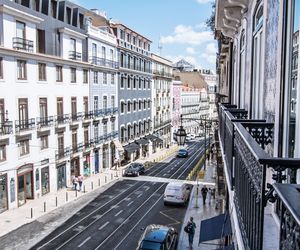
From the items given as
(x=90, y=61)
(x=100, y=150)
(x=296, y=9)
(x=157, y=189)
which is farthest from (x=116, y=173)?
(x=296, y=9)

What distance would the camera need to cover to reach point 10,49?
25.0 meters

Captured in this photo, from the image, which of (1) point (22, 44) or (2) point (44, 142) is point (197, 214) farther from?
(1) point (22, 44)

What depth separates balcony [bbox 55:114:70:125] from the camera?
3210cm

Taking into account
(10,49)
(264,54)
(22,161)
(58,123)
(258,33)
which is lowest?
(22,161)

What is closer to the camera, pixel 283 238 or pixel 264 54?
pixel 283 238

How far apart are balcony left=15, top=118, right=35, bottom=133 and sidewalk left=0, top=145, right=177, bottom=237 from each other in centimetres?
551

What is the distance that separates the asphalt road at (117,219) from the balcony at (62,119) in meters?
7.19

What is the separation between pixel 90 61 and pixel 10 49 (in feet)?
44.8

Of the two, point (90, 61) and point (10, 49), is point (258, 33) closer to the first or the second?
point (10, 49)

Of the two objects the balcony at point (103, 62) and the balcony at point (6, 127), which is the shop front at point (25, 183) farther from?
the balcony at point (103, 62)

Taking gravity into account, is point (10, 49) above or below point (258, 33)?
above

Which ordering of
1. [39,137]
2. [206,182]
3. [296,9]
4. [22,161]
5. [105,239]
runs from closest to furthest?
1. [296,9]
2. [105,239]
3. [22,161]
4. [39,137]
5. [206,182]

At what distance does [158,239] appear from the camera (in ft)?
53.9

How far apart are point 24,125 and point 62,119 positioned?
593cm
